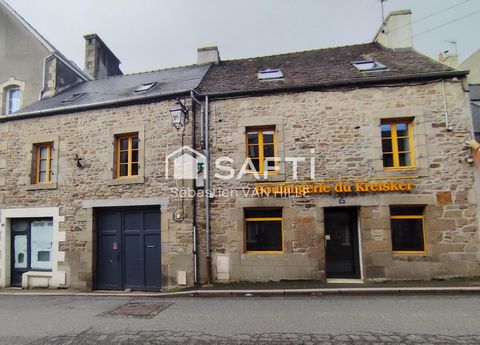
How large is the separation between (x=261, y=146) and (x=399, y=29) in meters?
6.63

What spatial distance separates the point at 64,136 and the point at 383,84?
9364 mm

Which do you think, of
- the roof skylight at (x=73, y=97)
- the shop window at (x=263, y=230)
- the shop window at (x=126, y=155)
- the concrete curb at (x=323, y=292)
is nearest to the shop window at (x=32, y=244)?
the shop window at (x=126, y=155)

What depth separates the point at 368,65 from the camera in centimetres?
877

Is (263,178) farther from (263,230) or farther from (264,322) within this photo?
(264,322)

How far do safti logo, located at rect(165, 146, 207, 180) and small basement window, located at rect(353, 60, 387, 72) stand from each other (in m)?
5.39

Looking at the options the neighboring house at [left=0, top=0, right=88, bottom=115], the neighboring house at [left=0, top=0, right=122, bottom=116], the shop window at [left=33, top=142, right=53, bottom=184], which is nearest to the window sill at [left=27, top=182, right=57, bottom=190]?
the shop window at [left=33, top=142, right=53, bottom=184]

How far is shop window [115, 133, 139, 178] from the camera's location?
27.9 ft

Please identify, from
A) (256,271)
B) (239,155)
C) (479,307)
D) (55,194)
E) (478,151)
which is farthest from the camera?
(55,194)

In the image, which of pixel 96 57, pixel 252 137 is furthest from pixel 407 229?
pixel 96 57

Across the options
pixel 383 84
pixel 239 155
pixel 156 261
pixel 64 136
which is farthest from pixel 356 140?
pixel 64 136

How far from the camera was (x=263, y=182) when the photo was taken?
7691 millimetres

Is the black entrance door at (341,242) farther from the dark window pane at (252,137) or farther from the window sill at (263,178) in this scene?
the dark window pane at (252,137)

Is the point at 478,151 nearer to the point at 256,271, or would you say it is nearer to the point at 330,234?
the point at 330,234

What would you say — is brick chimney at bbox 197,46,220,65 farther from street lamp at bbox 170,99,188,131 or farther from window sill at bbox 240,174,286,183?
window sill at bbox 240,174,286,183
